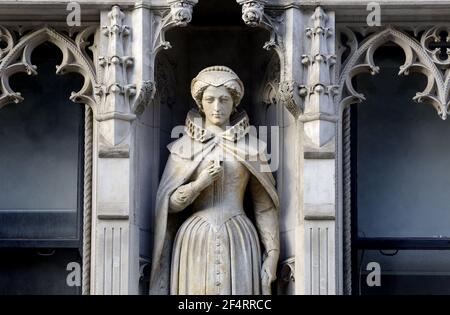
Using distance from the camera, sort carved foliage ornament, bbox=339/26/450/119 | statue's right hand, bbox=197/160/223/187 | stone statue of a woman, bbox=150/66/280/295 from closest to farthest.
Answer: stone statue of a woman, bbox=150/66/280/295, statue's right hand, bbox=197/160/223/187, carved foliage ornament, bbox=339/26/450/119

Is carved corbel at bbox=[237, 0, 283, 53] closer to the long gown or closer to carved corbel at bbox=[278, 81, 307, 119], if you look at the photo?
carved corbel at bbox=[278, 81, 307, 119]

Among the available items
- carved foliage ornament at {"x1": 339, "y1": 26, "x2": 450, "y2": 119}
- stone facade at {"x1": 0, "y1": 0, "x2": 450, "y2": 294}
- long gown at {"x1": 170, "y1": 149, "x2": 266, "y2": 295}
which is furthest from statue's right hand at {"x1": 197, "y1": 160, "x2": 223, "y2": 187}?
carved foliage ornament at {"x1": 339, "y1": 26, "x2": 450, "y2": 119}

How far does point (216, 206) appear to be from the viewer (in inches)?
1062

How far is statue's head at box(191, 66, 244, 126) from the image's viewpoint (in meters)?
27.1

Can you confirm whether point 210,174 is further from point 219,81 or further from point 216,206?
point 219,81

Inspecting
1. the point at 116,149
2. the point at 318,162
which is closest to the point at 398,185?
the point at 318,162

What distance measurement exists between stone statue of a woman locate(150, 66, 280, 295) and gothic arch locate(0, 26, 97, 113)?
0.93 metres

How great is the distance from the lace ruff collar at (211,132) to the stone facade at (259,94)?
37cm

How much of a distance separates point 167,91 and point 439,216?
8.77ft

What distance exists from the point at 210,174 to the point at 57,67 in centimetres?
176

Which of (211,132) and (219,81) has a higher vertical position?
(219,81)

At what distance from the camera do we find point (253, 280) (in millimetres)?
26750
